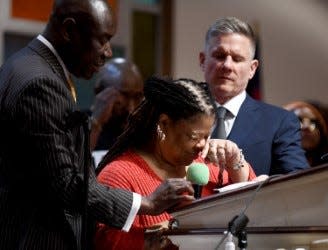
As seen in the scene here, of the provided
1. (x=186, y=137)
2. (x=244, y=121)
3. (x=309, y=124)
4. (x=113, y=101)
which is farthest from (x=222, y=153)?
(x=309, y=124)

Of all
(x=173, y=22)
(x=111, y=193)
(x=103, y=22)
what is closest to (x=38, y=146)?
(x=111, y=193)

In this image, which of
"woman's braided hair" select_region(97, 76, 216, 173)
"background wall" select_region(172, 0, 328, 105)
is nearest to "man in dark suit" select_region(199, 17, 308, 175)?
"woman's braided hair" select_region(97, 76, 216, 173)

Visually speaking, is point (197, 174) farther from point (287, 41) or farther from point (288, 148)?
point (287, 41)

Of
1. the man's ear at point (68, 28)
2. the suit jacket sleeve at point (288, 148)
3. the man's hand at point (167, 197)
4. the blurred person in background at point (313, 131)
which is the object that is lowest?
the blurred person in background at point (313, 131)

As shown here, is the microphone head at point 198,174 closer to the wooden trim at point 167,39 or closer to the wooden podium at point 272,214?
the wooden podium at point 272,214

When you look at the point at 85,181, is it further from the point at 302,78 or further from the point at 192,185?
the point at 302,78

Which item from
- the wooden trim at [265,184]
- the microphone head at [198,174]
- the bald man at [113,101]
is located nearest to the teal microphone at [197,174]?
the microphone head at [198,174]

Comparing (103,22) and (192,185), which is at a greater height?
(103,22)

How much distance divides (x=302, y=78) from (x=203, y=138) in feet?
12.9

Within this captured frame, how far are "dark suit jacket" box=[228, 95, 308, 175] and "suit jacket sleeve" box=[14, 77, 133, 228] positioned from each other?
880 millimetres

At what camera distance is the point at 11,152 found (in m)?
2.02

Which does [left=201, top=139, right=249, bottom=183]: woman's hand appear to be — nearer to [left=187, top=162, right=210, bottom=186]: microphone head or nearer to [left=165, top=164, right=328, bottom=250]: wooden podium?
[left=187, top=162, right=210, bottom=186]: microphone head

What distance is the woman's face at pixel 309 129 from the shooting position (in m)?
3.69

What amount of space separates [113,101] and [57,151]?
5.68ft
